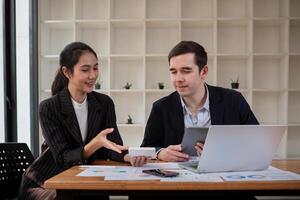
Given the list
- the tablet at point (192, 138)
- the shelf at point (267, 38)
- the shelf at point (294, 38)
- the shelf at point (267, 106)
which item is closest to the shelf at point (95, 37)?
the shelf at point (267, 38)

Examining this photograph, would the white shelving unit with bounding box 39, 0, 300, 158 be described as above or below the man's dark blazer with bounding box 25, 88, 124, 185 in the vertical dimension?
above

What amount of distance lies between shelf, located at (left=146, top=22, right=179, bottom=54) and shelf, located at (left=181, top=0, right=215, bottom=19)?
0.74 feet

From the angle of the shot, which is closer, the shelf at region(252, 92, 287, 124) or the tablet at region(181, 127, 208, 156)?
the tablet at region(181, 127, 208, 156)

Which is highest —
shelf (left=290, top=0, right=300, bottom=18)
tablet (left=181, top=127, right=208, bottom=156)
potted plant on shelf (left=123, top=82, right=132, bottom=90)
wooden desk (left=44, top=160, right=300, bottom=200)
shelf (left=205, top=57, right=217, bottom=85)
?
shelf (left=290, top=0, right=300, bottom=18)

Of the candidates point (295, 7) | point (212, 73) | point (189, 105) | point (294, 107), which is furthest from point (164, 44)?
point (189, 105)

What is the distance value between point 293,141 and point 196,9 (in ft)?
6.08

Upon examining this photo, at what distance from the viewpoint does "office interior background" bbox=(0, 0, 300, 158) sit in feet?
11.9

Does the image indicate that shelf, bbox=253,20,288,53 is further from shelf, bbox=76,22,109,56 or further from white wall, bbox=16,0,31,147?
white wall, bbox=16,0,31,147

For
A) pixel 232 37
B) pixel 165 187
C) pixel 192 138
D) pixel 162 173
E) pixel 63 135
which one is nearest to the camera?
pixel 165 187

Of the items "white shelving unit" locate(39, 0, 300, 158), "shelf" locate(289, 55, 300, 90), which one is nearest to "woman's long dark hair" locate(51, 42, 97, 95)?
"white shelving unit" locate(39, 0, 300, 158)

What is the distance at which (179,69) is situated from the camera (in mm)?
1714

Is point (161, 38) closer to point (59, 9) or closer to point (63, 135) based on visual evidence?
point (59, 9)

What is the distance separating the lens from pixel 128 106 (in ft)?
13.0

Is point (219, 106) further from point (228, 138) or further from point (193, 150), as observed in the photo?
point (228, 138)
